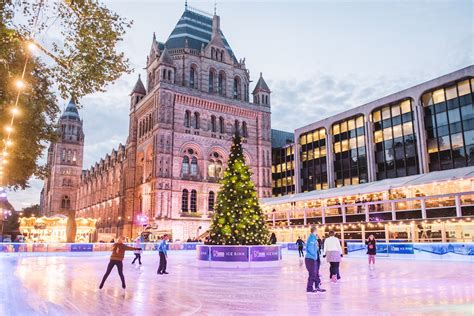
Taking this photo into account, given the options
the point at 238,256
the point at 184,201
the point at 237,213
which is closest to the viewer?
the point at 238,256

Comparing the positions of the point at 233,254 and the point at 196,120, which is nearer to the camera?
the point at 233,254

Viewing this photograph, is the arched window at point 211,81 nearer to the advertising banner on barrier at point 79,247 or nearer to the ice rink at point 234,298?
the advertising banner on barrier at point 79,247

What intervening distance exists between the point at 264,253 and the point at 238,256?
1.63 meters

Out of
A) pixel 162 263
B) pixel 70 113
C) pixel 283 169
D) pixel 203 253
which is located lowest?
pixel 162 263

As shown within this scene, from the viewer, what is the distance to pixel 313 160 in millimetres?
54344

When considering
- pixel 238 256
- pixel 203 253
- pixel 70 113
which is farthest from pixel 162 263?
pixel 70 113

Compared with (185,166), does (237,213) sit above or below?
below

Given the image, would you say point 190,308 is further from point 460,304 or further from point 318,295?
point 460,304

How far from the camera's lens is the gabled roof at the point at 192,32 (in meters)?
59.0

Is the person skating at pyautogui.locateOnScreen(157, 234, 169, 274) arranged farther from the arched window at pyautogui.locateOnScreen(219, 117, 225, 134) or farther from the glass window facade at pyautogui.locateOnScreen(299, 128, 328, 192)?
the arched window at pyautogui.locateOnScreen(219, 117, 225, 134)

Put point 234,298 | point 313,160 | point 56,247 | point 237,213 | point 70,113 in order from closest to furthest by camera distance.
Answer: point 234,298
point 237,213
point 56,247
point 313,160
point 70,113

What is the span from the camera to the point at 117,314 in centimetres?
782

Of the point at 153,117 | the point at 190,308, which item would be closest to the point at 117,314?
the point at 190,308

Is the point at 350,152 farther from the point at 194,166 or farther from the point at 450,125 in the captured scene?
the point at 194,166
